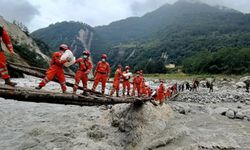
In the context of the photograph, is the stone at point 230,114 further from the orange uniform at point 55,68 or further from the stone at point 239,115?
the orange uniform at point 55,68

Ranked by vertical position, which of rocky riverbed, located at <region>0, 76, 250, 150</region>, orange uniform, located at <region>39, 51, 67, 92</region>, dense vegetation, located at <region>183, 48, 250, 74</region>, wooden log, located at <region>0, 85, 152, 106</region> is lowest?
rocky riverbed, located at <region>0, 76, 250, 150</region>

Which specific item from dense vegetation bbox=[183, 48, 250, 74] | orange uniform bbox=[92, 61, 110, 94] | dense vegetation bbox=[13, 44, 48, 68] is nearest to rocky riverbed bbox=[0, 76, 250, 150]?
orange uniform bbox=[92, 61, 110, 94]

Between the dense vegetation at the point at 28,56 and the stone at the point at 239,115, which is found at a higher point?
the dense vegetation at the point at 28,56

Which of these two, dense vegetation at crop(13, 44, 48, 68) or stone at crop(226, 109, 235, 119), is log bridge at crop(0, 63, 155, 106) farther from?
dense vegetation at crop(13, 44, 48, 68)

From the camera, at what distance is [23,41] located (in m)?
118

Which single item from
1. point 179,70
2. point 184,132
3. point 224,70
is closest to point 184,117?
point 184,132

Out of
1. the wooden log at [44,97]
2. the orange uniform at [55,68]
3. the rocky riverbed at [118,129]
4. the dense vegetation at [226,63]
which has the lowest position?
the rocky riverbed at [118,129]

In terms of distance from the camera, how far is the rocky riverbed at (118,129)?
14.3m

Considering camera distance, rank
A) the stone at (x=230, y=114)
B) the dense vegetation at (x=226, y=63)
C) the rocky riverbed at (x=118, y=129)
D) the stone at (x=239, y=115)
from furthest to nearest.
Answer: the dense vegetation at (x=226, y=63) → the stone at (x=230, y=114) → the stone at (x=239, y=115) → the rocky riverbed at (x=118, y=129)

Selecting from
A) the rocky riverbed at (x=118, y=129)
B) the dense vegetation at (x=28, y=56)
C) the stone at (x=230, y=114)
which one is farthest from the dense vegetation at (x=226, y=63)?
the rocky riverbed at (x=118, y=129)

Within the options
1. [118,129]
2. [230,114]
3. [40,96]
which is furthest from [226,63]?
[40,96]

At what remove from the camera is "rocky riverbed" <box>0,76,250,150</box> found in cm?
1433

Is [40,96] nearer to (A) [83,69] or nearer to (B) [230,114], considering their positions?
(A) [83,69]

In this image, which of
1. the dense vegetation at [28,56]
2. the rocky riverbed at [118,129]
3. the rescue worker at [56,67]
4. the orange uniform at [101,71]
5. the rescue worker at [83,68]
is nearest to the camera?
the rescue worker at [56,67]
